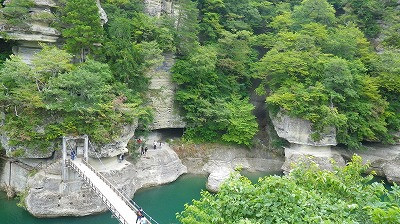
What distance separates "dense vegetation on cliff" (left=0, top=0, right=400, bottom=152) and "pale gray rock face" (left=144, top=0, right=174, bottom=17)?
54cm

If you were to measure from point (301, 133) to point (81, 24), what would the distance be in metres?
17.1

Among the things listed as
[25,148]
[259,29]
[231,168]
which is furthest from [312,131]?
[25,148]

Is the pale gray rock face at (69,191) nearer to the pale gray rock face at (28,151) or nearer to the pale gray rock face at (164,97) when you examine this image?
the pale gray rock face at (28,151)

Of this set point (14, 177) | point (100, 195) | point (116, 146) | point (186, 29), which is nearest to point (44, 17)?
point (116, 146)

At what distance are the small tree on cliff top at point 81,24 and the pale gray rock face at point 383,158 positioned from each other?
2002 cm

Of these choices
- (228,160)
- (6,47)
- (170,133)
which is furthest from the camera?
(170,133)

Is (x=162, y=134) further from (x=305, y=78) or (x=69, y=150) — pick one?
(x=305, y=78)

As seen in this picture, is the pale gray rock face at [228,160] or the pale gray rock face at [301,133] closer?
the pale gray rock face at [301,133]

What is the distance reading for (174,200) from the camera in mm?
21344

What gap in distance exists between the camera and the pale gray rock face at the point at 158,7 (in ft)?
97.3

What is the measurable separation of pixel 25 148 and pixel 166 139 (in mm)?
11082

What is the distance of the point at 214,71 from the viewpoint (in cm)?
2861

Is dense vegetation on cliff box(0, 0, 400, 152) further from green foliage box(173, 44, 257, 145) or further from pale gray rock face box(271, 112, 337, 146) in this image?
pale gray rock face box(271, 112, 337, 146)

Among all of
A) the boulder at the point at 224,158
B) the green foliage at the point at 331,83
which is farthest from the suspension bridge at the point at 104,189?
the green foliage at the point at 331,83
